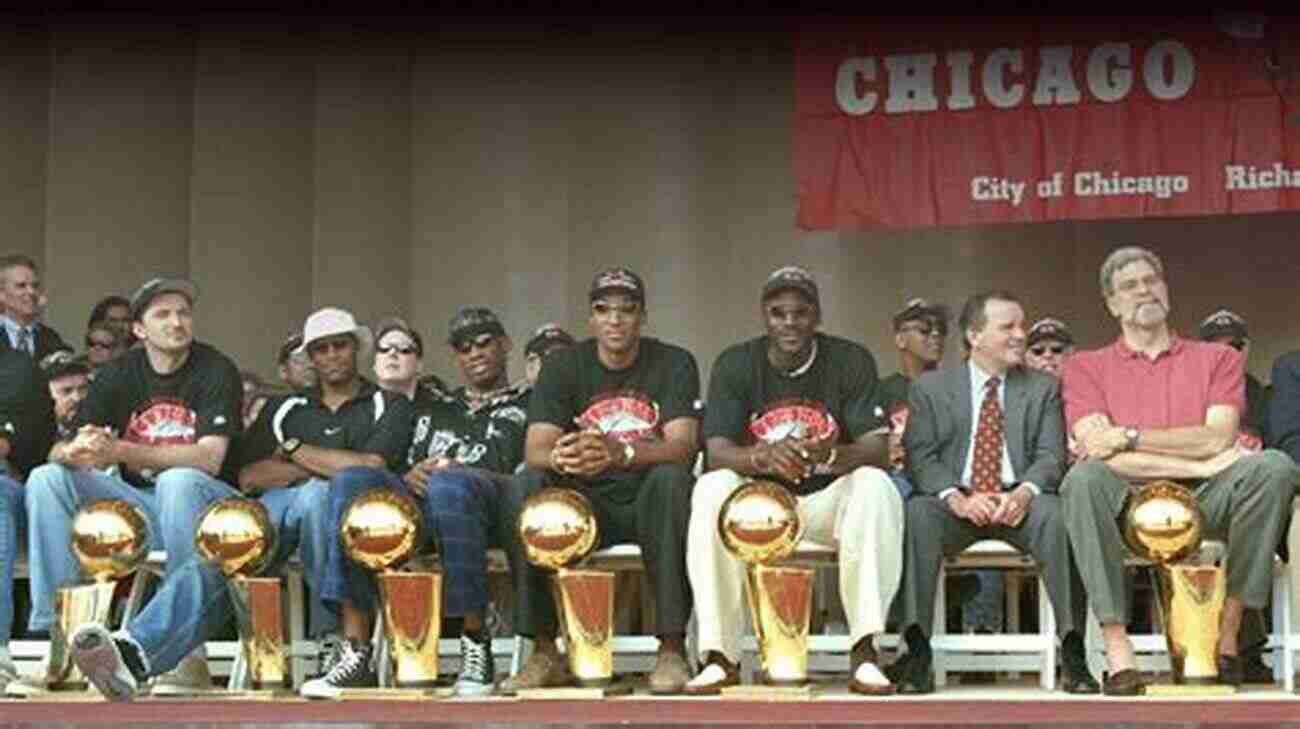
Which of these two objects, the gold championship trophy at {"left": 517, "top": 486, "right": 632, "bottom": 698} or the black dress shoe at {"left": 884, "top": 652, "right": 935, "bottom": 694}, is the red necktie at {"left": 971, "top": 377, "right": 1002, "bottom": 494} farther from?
the gold championship trophy at {"left": 517, "top": 486, "right": 632, "bottom": 698}

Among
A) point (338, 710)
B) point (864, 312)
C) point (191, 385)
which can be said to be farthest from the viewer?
point (864, 312)

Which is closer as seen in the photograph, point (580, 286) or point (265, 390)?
point (265, 390)

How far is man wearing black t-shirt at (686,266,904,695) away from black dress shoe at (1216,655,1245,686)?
3.25 feet

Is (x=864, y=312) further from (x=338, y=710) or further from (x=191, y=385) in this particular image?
(x=338, y=710)

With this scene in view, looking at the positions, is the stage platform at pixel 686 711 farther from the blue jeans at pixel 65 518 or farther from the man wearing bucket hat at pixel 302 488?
the blue jeans at pixel 65 518

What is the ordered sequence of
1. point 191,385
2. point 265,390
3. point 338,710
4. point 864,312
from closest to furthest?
point 338,710, point 191,385, point 265,390, point 864,312

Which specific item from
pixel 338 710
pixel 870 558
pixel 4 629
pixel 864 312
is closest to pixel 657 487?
pixel 870 558

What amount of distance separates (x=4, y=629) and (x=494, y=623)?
5.55 ft

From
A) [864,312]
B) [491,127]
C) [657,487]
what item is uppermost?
[491,127]

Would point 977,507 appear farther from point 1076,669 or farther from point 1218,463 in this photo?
point 1218,463

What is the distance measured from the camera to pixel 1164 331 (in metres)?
8.82

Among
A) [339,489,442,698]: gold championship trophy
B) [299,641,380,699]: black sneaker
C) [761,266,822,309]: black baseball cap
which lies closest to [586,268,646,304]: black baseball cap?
[761,266,822,309]: black baseball cap

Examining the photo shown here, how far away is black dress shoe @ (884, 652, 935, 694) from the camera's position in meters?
8.49

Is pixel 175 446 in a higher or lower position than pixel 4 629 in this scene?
higher
